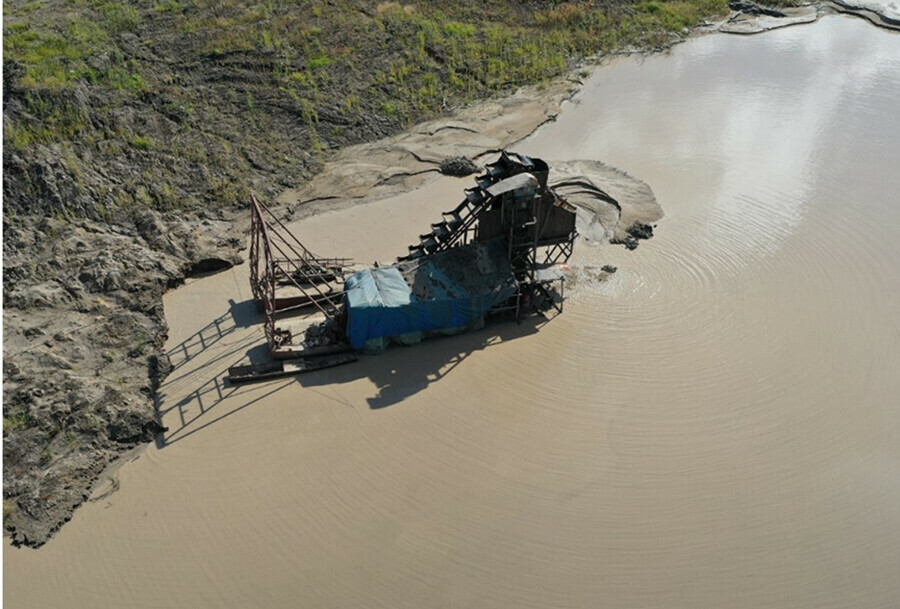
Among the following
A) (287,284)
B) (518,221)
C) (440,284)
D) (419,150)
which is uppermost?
(518,221)

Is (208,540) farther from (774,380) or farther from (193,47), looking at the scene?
(193,47)

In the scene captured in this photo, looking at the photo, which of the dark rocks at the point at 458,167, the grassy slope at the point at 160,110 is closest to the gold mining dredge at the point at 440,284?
the grassy slope at the point at 160,110

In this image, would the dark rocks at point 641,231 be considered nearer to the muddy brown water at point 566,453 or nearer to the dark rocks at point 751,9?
the muddy brown water at point 566,453

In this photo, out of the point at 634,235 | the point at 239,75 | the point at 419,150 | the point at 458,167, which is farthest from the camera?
the point at 239,75

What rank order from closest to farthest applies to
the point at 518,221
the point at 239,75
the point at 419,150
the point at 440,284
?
the point at 440,284, the point at 518,221, the point at 419,150, the point at 239,75

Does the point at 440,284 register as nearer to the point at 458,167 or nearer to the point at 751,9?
the point at 458,167

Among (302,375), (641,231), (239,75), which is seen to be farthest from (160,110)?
(641,231)

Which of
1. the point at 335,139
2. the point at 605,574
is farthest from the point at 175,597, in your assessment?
the point at 335,139
